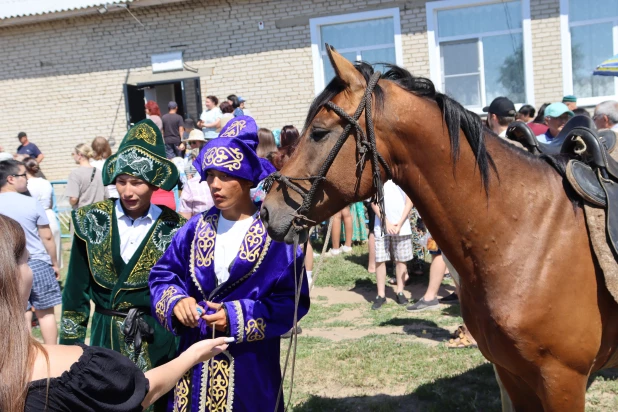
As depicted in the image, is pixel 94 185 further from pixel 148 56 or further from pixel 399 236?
pixel 148 56

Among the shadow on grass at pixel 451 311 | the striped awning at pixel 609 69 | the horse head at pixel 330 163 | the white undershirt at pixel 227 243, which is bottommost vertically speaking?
the shadow on grass at pixel 451 311

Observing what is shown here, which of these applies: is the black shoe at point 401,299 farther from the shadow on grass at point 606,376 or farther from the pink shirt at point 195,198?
the shadow on grass at point 606,376

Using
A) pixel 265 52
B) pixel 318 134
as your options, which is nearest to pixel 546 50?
pixel 265 52

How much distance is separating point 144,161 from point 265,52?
33.5 feet

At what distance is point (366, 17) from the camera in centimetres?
1236

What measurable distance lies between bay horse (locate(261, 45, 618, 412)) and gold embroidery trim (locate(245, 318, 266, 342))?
0.43 metres

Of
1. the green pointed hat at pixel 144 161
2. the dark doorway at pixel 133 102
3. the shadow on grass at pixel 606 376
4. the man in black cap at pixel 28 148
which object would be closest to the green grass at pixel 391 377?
the shadow on grass at pixel 606 376

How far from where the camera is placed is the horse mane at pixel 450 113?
8.02 feet

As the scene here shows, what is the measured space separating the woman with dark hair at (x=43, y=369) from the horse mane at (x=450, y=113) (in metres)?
1.26

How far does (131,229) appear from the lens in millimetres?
3203

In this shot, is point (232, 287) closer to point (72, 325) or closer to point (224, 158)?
point (224, 158)

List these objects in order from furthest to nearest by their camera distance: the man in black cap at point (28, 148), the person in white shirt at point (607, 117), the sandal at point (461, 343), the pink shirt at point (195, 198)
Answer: the man in black cap at point (28, 148), the pink shirt at point (195, 198), the person in white shirt at point (607, 117), the sandal at point (461, 343)

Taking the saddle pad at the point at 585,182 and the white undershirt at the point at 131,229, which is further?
the white undershirt at the point at 131,229

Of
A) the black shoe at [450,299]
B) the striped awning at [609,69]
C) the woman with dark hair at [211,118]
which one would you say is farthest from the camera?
the woman with dark hair at [211,118]
